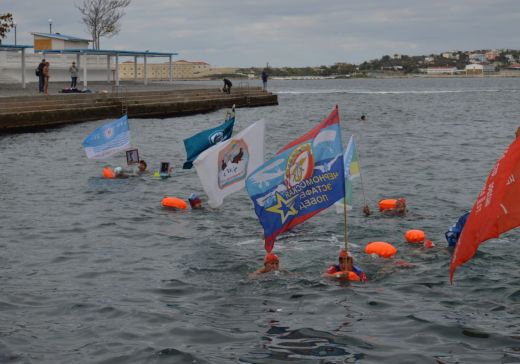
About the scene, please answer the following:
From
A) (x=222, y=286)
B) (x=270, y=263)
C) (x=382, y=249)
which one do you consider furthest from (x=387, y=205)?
(x=222, y=286)

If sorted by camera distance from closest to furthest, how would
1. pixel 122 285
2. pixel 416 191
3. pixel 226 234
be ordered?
1. pixel 122 285
2. pixel 226 234
3. pixel 416 191

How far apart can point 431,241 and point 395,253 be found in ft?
5.04

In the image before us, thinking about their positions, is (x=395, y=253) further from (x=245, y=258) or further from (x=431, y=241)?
(x=245, y=258)

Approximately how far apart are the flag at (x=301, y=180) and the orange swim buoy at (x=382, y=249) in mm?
3520

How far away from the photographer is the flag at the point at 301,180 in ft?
46.0

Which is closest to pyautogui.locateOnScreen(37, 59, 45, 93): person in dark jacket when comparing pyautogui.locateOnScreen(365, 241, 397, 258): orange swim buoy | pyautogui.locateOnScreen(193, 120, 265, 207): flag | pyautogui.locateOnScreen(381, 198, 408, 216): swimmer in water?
pyautogui.locateOnScreen(381, 198, 408, 216): swimmer in water

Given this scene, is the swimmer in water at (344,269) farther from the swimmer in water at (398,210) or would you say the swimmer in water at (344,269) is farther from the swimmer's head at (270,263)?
the swimmer in water at (398,210)

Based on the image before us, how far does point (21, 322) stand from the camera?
43.2 ft

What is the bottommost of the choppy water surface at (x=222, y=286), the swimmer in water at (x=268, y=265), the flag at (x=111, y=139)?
the choppy water surface at (x=222, y=286)

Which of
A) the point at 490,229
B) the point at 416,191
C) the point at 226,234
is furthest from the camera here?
the point at 416,191

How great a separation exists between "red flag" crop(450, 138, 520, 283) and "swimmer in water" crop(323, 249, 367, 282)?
4342 mm

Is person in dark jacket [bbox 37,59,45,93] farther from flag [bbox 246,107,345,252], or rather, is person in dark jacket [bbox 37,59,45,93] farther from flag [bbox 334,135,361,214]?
flag [bbox 246,107,345,252]

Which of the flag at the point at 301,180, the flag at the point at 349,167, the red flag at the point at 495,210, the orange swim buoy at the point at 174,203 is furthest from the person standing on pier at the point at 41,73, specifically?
the red flag at the point at 495,210

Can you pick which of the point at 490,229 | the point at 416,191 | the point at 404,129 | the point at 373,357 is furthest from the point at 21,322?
the point at 404,129
